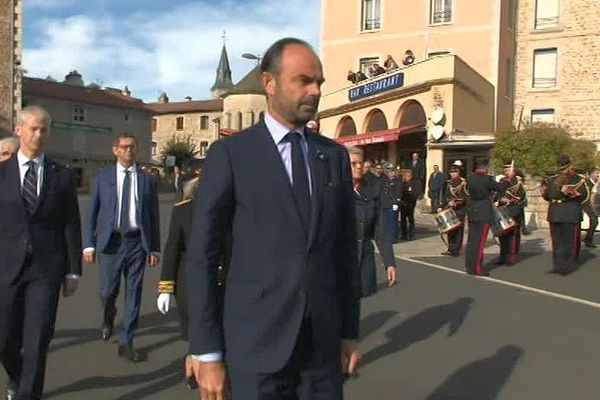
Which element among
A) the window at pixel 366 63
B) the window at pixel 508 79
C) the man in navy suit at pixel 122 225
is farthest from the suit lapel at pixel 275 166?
the window at pixel 366 63

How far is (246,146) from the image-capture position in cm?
264

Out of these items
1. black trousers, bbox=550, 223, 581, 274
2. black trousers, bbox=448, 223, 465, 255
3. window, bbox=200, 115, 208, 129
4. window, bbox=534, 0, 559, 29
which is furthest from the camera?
window, bbox=200, 115, 208, 129

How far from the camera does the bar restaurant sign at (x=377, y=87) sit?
31.7 m

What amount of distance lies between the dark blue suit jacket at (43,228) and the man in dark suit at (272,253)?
7.04ft

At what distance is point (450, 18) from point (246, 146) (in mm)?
37366

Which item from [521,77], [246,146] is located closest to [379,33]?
[521,77]

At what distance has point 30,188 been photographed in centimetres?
451

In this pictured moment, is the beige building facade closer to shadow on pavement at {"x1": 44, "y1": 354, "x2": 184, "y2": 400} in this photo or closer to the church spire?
shadow on pavement at {"x1": 44, "y1": 354, "x2": 184, "y2": 400}

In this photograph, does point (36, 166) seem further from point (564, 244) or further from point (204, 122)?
point (204, 122)

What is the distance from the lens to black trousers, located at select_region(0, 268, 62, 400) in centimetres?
428

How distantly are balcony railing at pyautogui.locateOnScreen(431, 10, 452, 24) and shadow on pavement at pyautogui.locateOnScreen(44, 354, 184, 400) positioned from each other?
115 feet

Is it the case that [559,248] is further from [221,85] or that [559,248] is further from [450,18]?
[221,85]

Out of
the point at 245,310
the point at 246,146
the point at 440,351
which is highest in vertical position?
the point at 246,146

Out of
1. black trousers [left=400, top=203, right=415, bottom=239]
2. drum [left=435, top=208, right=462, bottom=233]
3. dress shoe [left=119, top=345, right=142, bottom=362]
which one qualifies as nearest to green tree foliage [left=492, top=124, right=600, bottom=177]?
black trousers [left=400, top=203, right=415, bottom=239]
